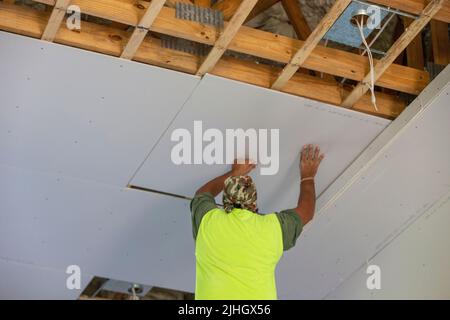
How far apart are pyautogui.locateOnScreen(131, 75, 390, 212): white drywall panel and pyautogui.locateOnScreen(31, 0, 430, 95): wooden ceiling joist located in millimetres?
207

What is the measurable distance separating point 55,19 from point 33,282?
253cm

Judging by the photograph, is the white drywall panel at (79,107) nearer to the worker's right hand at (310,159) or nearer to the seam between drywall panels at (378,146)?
the worker's right hand at (310,159)

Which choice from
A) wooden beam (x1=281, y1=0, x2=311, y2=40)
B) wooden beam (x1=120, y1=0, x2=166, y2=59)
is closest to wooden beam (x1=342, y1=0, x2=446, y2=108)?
wooden beam (x1=281, y1=0, x2=311, y2=40)

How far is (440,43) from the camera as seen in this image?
479cm

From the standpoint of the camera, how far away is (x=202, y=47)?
4445 mm

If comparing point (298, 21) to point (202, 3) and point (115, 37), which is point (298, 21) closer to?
point (202, 3)

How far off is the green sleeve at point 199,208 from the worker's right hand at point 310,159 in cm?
59

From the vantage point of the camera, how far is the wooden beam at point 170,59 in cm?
408

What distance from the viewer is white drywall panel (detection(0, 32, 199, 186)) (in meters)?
4.20

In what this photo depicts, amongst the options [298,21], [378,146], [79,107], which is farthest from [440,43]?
[79,107]

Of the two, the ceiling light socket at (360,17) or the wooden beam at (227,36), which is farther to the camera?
the ceiling light socket at (360,17)

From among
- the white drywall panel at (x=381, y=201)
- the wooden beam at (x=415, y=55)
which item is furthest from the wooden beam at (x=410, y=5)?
the wooden beam at (x=415, y=55)

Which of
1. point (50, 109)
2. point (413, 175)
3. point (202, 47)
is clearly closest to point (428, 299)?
point (413, 175)

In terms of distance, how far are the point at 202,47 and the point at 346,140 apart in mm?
941
